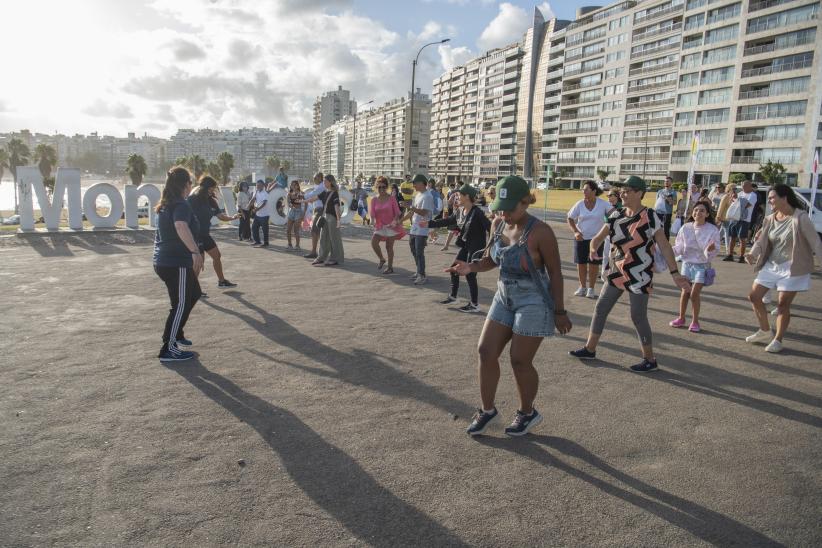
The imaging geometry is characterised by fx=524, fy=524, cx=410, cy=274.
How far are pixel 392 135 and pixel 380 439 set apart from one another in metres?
157

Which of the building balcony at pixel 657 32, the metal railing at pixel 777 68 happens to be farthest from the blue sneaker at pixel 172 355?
the building balcony at pixel 657 32

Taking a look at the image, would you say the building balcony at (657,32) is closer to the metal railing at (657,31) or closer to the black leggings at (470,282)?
the metal railing at (657,31)

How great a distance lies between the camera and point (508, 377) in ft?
16.9

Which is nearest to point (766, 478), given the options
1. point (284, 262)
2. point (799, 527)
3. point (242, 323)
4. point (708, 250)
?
point (799, 527)

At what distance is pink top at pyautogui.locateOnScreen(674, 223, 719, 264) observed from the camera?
6.84 meters

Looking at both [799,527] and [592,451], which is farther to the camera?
[592,451]

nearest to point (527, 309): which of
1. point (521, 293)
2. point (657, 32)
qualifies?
point (521, 293)

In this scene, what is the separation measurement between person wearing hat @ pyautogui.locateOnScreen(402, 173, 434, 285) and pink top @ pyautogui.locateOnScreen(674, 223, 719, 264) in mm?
3921

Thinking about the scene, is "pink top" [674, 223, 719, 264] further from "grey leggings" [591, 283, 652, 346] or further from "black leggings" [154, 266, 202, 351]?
"black leggings" [154, 266, 202, 351]

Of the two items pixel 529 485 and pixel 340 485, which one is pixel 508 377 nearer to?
pixel 529 485

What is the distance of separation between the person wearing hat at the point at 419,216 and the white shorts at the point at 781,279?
16.0 feet

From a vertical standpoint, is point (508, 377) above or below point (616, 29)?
below

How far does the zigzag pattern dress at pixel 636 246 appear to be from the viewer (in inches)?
208

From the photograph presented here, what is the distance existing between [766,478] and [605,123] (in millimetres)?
80441
